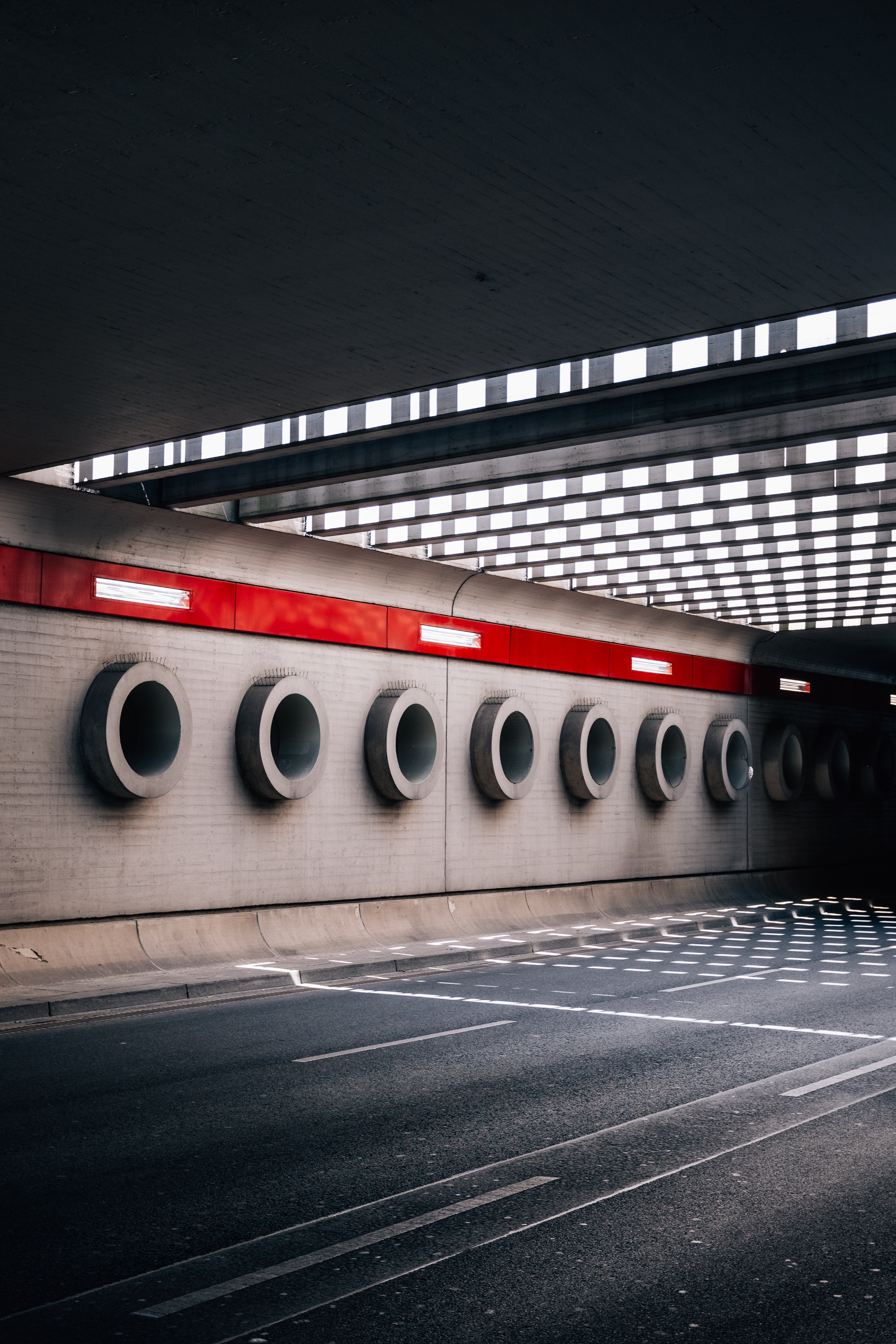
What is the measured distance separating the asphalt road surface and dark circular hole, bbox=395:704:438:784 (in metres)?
6.73

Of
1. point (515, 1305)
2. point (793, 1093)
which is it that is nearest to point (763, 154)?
point (515, 1305)

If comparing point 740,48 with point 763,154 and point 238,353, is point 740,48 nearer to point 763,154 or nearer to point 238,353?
point 763,154

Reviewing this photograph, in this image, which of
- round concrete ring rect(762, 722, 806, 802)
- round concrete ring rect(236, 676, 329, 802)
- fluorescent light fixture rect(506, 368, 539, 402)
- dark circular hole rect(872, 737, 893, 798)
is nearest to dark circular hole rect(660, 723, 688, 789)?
round concrete ring rect(762, 722, 806, 802)

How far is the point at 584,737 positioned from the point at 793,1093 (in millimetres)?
12466

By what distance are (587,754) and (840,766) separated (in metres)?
10.0

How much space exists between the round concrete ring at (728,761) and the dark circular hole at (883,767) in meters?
6.30

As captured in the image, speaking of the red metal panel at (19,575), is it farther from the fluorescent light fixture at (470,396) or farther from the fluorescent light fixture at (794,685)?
the fluorescent light fixture at (794,685)

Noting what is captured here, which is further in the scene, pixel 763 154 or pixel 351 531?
pixel 351 531

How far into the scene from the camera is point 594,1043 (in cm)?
979

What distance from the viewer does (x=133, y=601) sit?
44.4 ft

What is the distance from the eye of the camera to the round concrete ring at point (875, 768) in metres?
29.9

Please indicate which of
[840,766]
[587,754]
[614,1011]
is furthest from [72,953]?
[840,766]

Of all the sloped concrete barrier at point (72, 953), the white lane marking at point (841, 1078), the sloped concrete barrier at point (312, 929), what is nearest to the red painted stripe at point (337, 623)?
the sloped concrete barrier at point (72, 953)

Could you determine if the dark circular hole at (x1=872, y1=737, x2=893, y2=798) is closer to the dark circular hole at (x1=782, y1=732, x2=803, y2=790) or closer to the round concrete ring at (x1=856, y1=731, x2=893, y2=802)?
the round concrete ring at (x1=856, y1=731, x2=893, y2=802)
